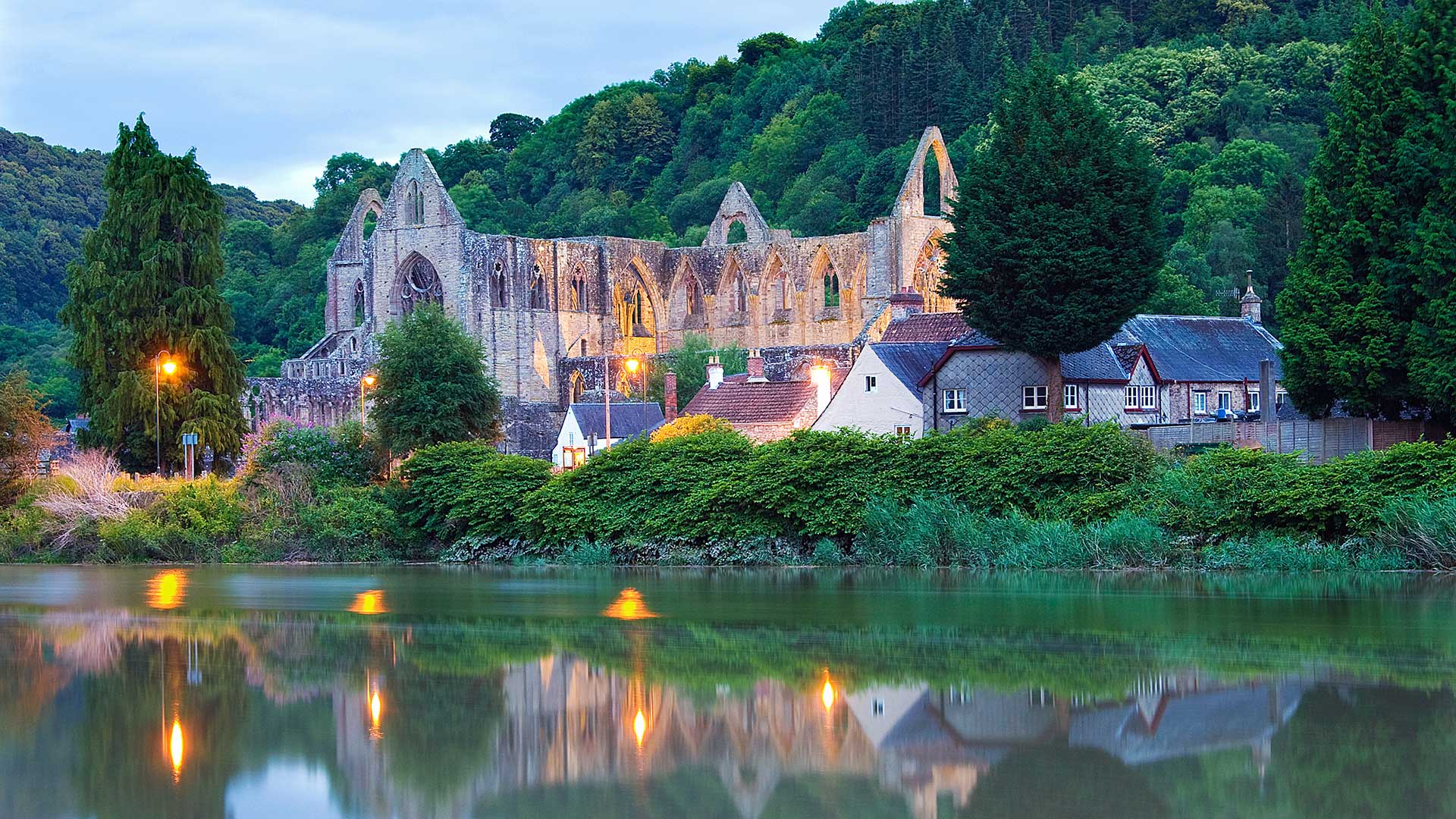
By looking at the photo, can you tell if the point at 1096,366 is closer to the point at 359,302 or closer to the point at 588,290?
the point at 588,290

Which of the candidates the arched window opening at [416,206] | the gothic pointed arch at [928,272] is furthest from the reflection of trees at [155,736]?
the arched window opening at [416,206]

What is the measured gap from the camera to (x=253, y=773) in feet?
43.1

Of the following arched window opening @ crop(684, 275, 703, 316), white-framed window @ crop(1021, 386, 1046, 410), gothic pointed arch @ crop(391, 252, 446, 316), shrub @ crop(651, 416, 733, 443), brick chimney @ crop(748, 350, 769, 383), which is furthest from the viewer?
arched window opening @ crop(684, 275, 703, 316)

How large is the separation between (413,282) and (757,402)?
3732 cm

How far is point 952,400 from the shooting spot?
147ft

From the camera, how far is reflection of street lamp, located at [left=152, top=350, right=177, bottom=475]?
148ft

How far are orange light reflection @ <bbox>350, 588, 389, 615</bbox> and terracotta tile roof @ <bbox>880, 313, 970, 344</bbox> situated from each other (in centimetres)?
2261

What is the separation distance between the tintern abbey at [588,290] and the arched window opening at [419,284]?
7cm

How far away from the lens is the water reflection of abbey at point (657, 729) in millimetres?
12531

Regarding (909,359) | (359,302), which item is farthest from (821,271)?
(909,359)

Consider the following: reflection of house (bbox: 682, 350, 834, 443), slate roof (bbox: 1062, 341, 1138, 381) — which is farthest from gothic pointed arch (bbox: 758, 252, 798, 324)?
slate roof (bbox: 1062, 341, 1138, 381)

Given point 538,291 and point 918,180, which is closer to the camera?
point 918,180

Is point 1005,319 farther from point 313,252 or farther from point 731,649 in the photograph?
point 313,252

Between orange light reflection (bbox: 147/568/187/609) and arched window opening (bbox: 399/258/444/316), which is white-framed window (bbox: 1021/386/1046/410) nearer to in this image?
orange light reflection (bbox: 147/568/187/609)
